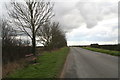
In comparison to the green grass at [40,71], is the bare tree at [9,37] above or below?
above

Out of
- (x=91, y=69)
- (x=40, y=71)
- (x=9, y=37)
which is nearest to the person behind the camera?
(x=40, y=71)

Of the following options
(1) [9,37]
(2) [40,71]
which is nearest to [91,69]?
(2) [40,71]

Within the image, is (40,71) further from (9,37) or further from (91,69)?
(9,37)

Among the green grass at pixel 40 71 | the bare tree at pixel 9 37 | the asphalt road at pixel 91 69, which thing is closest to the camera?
the asphalt road at pixel 91 69

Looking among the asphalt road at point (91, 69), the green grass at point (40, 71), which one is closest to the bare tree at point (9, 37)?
the green grass at point (40, 71)

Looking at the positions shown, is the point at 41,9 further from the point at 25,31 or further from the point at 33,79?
the point at 33,79

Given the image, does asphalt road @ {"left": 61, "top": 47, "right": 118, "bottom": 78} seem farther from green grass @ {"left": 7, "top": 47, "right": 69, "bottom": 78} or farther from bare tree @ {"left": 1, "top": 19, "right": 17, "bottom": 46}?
bare tree @ {"left": 1, "top": 19, "right": 17, "bottom": 46}

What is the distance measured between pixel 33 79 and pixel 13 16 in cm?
1566

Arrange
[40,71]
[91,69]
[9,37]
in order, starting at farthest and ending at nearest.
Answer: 1. [9,37]
2. [91,69]
3. [40,71]

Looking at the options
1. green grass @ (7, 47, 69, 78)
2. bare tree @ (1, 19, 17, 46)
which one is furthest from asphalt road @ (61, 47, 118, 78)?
bare tree @ (1, 19, 17, 46)

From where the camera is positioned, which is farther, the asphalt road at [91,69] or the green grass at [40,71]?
the green grass at [40,71]

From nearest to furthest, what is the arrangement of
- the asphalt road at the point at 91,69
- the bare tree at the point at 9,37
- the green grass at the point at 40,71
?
1. the asphalt road at the point at 91,69
2. the green grass at the point at 40,71
3. the bare tree at the point at 9,37

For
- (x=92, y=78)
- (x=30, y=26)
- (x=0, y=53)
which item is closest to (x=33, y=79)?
(x=92, y=78)

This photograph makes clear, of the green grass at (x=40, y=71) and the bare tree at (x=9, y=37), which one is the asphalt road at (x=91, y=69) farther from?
the bare tree at (x=9, y=37)
